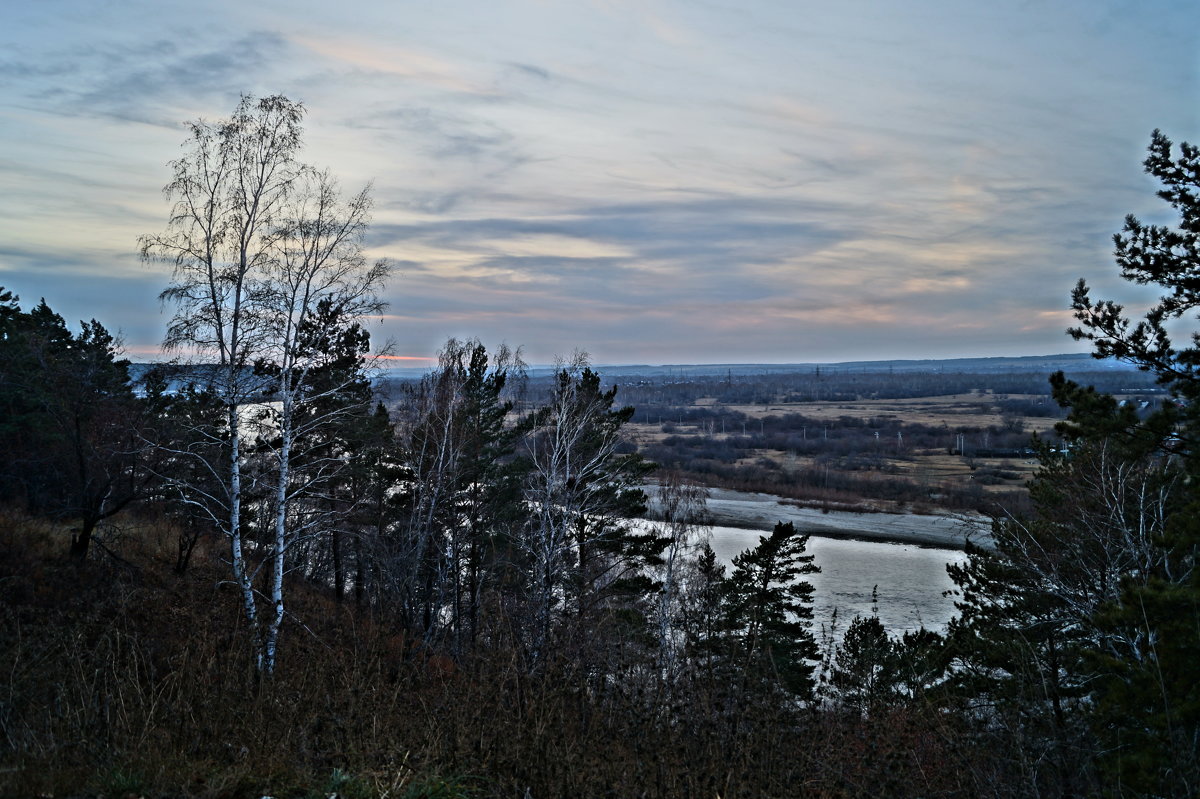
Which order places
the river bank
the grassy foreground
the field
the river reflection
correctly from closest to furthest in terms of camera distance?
the grassy foreground → the river reflection → the river bank → the field

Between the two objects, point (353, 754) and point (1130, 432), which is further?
point (1130, 432)

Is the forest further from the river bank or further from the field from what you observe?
the river bank

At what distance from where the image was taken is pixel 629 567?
22.6 metres

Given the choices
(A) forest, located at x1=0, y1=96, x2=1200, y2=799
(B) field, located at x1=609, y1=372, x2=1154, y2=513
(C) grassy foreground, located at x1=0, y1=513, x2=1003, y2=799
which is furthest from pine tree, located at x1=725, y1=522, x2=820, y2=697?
(C) grassy foreground, located at x1=0, y1=513, x2=1003, y2=799

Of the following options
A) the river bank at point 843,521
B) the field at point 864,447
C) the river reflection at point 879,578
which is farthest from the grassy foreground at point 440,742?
the river bank at point 843,521

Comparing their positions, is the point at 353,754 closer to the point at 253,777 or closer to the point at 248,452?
the point at 253,777

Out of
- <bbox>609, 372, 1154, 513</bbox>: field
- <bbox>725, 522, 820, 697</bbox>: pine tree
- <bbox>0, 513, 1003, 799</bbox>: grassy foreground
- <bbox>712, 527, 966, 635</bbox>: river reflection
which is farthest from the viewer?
<bbox>609, 372, 1154, 513</bbox>: field

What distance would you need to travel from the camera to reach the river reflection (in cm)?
2677

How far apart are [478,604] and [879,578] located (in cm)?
2266

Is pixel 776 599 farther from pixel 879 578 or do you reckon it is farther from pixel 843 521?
pixel 843 521

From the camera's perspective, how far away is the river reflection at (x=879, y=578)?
26.8 meters

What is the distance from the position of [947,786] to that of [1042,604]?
8.47m

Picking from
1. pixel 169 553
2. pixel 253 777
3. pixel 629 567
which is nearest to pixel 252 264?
pixel 253 777

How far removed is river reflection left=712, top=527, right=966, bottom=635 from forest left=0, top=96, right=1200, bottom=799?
3.50 metres
